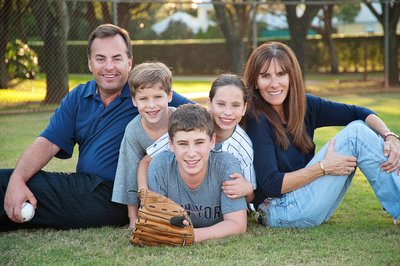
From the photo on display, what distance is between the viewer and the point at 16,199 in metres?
4.49

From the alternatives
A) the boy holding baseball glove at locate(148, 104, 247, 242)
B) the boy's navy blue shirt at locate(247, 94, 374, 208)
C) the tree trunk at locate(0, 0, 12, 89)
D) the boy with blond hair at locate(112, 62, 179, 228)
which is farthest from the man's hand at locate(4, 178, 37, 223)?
the tree trunk at locate(0, 0, 12, 89)

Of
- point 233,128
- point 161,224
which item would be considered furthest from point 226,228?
point 233,128

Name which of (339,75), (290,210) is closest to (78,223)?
(290,210)

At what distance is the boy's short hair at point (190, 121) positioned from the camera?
161 inches

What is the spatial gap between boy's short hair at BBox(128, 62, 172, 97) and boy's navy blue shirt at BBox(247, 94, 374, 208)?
0.63 meters

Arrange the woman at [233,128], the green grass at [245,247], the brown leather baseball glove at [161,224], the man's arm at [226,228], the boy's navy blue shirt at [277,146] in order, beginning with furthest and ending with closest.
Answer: the boy's navy blue shirt at [277,146]
the woman at [233,128]
the man's arm at [226,228]
the brown leather baseball glove at [161,224]
the green grass at [245,247]

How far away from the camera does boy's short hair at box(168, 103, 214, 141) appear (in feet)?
13.4

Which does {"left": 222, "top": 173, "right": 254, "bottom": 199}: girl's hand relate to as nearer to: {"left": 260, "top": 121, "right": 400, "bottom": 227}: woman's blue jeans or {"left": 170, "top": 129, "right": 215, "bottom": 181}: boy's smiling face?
{"left": 170, "top": 129, "right": 215, "bottom": 181}: boy's smiling face

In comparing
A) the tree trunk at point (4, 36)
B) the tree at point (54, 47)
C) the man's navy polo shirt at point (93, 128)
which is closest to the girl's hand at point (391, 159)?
the man's navy polo shirt at point (93, 128)

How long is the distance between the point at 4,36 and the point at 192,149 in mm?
12649

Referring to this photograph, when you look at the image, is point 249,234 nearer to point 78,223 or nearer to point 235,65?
point 78,223

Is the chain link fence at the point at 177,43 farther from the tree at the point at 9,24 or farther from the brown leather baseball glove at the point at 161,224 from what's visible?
the brown leather baseball glove at the point at 161,224

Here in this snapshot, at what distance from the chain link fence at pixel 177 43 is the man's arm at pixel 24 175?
2693 millimetres

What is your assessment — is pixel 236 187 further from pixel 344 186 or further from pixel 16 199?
pixel 16 199
